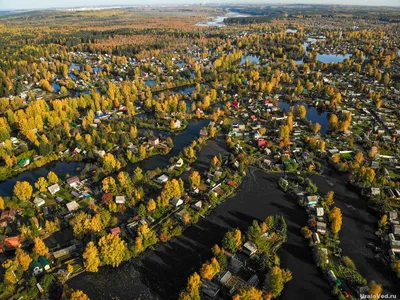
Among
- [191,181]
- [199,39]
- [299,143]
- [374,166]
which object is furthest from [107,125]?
[199,39]

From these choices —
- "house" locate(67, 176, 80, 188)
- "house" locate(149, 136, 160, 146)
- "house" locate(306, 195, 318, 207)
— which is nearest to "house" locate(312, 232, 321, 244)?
"house" locate(306, 195, 318, 207)

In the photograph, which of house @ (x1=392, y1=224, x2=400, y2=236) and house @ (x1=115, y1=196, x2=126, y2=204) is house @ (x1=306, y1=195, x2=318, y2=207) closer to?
house @ (x1=392, y1=224, x2=400, y2=236)

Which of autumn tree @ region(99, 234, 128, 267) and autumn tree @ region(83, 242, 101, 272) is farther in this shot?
autumn tree @ region(99, 234, 128, 267)

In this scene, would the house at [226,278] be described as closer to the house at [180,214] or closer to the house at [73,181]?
the house at [180,214]

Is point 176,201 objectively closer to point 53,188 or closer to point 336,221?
point 53,188

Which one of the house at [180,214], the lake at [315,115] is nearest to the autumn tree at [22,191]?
the house at [180,214]

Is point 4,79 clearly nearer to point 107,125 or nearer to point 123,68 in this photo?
point 123,68
